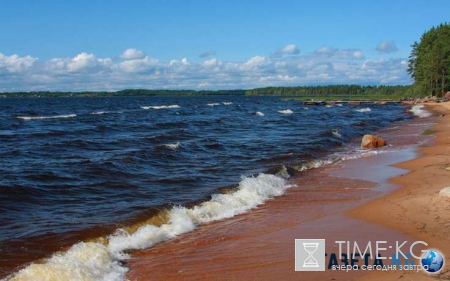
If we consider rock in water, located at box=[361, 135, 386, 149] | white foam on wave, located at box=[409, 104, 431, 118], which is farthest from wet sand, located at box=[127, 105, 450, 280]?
white foam on wave, located at box=[409, 104, 431, 118]

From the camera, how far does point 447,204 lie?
10.6 meters

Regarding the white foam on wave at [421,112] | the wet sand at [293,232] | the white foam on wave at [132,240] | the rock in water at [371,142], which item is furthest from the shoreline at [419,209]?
the white foam on wave at [421,112]

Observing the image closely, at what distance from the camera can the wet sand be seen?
7508 mm

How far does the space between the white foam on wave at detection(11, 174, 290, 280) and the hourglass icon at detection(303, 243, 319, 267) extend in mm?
3135

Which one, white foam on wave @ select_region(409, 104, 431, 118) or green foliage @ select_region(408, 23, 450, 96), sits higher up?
green foliage @ select_region(408, 23, 450, 96)

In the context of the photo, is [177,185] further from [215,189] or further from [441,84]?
[441,84]

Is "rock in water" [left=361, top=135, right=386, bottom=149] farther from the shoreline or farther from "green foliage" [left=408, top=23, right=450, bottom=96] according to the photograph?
"green foliage" [left=408, top=23, right=450, bottom=96]

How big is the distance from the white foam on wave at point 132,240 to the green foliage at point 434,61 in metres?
72.5

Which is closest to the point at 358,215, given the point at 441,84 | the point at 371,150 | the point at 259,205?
the point at 259,205

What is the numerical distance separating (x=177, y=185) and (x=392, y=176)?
818cm

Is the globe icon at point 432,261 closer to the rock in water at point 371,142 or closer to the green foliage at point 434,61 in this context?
the rock in water at point 371,142

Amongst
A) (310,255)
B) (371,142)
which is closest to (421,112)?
(371,142)

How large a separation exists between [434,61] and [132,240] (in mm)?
78759

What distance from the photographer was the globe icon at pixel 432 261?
22.3ft
